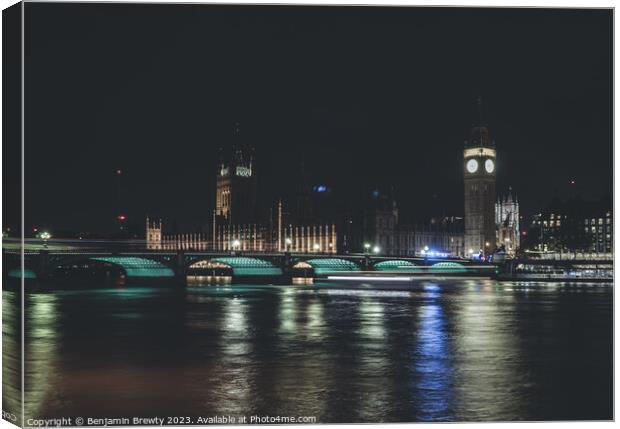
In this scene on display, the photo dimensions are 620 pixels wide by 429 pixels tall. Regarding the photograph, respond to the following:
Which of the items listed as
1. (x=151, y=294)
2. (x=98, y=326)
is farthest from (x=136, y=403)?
(x=151, y=294)

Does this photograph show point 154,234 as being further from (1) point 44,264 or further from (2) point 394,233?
(1) point 44,264

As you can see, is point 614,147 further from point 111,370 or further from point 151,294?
point 151,294

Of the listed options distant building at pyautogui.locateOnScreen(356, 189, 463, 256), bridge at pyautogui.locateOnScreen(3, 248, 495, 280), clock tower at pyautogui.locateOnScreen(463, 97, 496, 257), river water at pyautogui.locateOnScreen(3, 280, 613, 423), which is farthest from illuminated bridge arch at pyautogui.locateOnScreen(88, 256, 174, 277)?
clock tower at pyautogui.locateOnScreen(463, 97, 496, 257)

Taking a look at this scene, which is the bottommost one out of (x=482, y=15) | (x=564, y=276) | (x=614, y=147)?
(x=564, y=276)

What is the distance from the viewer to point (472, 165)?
127 metres

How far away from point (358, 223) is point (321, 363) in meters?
97.0

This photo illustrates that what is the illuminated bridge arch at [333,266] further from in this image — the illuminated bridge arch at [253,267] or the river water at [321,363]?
the river water at [321,363]

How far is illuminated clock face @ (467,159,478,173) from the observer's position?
414 feet

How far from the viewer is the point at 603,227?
86.0 metres

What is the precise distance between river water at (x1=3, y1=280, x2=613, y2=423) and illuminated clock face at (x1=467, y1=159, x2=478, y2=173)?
8995 cm

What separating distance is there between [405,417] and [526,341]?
1269cm

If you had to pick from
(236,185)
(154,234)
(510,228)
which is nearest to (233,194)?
(236,185)

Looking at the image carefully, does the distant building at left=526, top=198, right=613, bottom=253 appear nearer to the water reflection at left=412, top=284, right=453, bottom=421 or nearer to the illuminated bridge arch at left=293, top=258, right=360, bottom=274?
the illuminated bridge arch at left=293, top=258, right=360, bottom=274

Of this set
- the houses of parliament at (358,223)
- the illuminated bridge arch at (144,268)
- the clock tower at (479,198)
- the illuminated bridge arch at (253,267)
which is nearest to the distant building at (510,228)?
the houses of parliament at (358,223)
